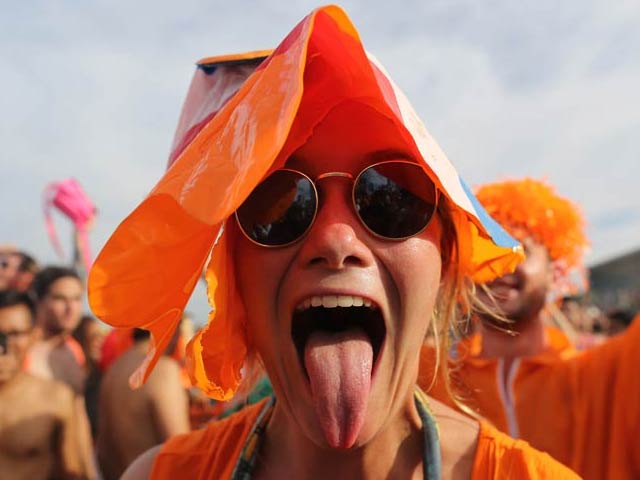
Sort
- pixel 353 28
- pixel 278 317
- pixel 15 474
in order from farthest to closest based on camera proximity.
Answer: pixel 15 474 < pixel 278 317 < pixel 353 28

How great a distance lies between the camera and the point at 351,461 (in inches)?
53.7

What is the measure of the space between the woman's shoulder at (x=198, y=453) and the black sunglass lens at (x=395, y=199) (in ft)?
2.17

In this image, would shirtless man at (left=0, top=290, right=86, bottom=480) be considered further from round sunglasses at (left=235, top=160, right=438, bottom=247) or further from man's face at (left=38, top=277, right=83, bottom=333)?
round sunglasses at (left=235, top=160, right=438, bottom=247)

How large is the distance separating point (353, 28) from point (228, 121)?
284mm

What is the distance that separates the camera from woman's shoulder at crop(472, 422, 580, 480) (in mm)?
1255

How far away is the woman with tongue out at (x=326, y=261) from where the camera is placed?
1.14 meters

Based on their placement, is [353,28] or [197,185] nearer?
[197,185]

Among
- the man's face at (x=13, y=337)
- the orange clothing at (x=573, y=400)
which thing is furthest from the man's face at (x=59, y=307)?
the orange clothing at (x=573, y=400)

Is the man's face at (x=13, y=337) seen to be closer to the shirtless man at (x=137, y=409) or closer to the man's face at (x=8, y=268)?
the shirtless man at (x=137, y=409)

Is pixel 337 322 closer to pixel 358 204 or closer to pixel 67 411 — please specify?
pixel 358 204

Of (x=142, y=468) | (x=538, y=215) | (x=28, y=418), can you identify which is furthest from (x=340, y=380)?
(x=28, y=418)

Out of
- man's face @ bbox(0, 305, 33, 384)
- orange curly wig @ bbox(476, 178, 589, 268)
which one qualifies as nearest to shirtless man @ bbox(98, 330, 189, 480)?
man's face @ bbox(0, 305, 33, 384)

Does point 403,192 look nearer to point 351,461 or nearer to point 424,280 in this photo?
point 424,280

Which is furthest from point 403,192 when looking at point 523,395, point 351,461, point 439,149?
point 523,395
